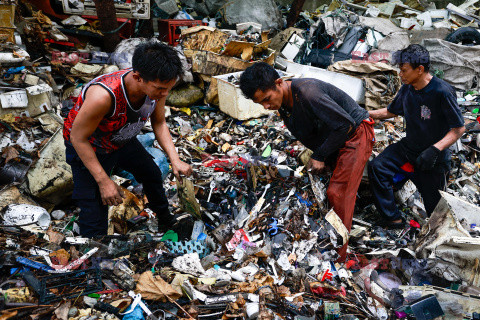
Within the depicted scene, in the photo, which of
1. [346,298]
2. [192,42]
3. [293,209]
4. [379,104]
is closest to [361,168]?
[293,209]

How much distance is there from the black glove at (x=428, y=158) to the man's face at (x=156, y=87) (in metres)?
2.29

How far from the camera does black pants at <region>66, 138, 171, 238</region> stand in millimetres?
2674

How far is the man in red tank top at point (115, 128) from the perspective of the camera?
7.48 feet

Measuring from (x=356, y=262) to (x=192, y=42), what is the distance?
4.96 meters

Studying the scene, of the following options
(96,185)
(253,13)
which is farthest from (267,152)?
(253,13)

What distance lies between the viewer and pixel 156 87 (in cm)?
230

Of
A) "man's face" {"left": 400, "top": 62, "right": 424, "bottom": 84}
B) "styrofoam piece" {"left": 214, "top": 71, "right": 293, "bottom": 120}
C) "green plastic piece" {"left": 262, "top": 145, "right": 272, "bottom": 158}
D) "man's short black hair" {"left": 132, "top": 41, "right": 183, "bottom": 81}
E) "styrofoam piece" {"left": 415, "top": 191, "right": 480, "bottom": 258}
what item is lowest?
"green plastic piece" {"left": 262, "top": 145, "right": 272, "bottom": 158}

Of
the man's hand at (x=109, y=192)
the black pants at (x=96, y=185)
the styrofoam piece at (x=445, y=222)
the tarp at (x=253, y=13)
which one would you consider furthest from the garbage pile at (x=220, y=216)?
the tarp at (x=253, y=13)

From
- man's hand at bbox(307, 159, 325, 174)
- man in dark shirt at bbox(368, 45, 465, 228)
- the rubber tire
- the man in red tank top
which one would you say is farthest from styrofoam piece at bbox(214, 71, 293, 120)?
the rubber tire

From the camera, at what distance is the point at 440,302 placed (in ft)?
8.02

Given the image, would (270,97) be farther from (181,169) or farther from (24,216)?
(24,216)

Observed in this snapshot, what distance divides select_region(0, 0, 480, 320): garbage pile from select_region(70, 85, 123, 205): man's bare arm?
65cm

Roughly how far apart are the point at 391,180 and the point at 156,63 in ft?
8.86

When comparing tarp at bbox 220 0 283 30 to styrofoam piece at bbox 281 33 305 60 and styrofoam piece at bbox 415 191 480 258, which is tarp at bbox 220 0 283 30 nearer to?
styrofoam piece at bbox 281 33 305 60
